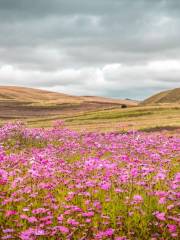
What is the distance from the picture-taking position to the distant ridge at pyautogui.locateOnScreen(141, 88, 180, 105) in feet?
450

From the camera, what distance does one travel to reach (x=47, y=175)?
9.08 m

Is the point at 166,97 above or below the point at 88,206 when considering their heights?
above

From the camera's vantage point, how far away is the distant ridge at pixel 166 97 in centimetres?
13715

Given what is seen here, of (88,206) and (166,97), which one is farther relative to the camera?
(166,97)

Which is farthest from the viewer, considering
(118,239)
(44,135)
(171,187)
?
(44,135)

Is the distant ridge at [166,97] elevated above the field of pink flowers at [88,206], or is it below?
above

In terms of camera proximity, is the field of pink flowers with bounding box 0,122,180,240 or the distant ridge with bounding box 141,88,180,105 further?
the distant ridge with bounding box 141,88,180,105

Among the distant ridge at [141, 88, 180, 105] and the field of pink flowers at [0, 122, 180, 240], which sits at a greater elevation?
the distant ridge at [141, 88, 180, 105]

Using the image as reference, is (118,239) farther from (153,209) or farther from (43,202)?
(43,202)

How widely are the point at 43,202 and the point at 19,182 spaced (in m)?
0.83

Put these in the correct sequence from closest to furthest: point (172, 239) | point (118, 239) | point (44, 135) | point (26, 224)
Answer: point (118, 239) → point (172, 239) → point (26, 224) → point (44, 135)

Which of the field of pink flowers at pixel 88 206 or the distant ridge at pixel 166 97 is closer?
the field of pink flowers at pixel 88 206

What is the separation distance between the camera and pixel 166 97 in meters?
142

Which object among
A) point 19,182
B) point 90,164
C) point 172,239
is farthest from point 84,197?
point 172,239
